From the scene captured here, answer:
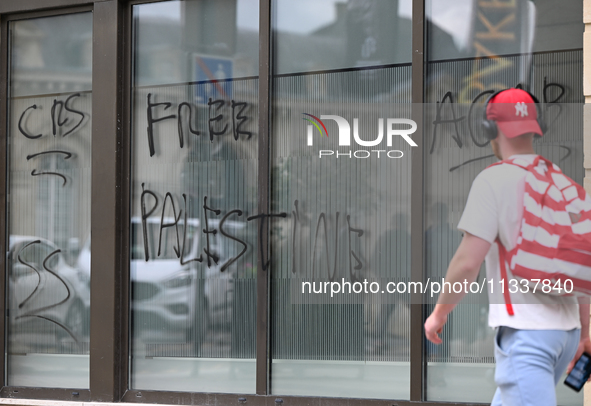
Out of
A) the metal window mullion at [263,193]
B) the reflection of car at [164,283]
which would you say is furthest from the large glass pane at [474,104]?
the reflection of car at [164,283]

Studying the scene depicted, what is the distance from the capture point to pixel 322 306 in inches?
224

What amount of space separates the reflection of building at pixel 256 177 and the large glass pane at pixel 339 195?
0.02 meters

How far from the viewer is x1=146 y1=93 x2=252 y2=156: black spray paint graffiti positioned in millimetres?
5930

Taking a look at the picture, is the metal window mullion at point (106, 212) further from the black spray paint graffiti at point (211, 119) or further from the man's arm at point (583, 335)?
Result: the man's arm at point (583, 335)

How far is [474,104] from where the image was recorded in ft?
17.7

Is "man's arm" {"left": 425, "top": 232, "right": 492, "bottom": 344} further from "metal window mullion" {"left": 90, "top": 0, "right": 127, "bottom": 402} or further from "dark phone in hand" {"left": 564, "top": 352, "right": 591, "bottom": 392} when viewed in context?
"metal window mullion" {"left": 90, "top": 0, "right": 127, "bottom": 402}

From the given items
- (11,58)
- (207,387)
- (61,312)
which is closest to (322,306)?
(207,387)

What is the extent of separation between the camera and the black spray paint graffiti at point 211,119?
19.5ft

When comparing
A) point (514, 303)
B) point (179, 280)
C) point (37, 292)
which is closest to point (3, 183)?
point (37, 292)

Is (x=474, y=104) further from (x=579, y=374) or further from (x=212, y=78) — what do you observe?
(x=579, y=374)

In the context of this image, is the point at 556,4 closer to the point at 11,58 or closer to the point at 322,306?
the point at 322,306

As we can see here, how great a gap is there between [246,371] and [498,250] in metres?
3.21

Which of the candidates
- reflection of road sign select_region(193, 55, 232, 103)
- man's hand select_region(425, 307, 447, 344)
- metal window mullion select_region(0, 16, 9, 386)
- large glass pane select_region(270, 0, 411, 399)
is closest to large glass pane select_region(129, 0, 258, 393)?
reflection of road sign select_region(193, 55, 232, 103)

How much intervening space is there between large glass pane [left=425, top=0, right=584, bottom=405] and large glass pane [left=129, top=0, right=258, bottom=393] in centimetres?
143
